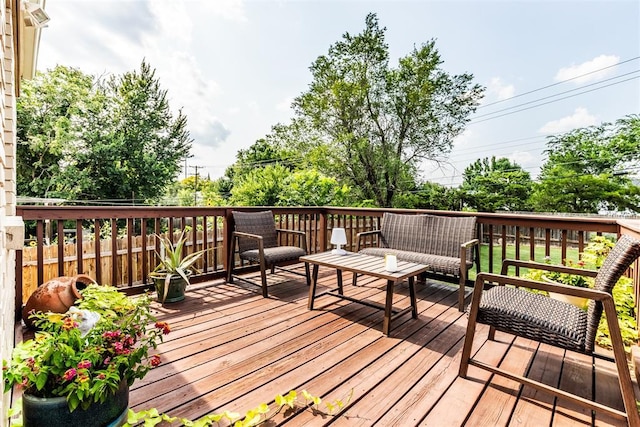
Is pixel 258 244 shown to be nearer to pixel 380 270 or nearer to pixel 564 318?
pixel 380 270

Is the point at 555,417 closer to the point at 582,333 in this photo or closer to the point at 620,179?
the point at 582,333

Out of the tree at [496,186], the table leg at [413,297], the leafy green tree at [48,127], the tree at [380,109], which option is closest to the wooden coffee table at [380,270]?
the table leg at [413,297]

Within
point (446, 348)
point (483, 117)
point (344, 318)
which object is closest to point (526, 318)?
point (446, 348)

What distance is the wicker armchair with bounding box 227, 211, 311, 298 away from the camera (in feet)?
11.5

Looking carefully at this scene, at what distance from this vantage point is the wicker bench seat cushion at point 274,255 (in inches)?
137

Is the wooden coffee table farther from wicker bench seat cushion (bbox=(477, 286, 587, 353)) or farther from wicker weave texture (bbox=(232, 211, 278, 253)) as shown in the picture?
wicker weave texture (bbox=(232, 211, 278, 253))

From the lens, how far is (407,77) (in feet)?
39.5

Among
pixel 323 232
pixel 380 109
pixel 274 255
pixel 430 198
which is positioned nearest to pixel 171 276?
pixel 274 255

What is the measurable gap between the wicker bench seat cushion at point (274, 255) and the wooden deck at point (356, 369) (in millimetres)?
614

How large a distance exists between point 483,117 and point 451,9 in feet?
22.1

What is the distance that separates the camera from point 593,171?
13852 millimetres

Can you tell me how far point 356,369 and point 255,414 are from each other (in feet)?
2.39

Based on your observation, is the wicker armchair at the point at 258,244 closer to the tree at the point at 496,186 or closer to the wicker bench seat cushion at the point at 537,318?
the wicker bench seat cushion at the point at 537,318

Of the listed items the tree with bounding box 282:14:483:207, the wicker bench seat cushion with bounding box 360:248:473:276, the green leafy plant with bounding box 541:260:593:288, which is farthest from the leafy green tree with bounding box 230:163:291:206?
the green leafy plant with bounding box 541:260:593:288
